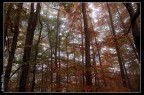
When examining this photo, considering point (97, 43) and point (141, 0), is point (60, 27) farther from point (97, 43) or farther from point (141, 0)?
point (141, 0)

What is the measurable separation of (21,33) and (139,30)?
26.2 ft

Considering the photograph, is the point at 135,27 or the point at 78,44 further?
the point at 78,44

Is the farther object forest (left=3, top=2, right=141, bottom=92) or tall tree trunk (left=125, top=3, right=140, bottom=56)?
forest (left=3, top=2, right=141, bottom=92)

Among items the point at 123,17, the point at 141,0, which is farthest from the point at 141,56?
the point at 123,17

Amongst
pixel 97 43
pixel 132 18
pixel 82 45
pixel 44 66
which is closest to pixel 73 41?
pixel 82 45

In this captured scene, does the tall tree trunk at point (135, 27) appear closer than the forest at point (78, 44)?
Yes

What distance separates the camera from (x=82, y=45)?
13.6m

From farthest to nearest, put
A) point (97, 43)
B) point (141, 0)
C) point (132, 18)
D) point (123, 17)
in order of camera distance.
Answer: point (97, 43), point (123, 17), point (132, 18), point (141, 0)

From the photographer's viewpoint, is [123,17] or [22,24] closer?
[22,24]

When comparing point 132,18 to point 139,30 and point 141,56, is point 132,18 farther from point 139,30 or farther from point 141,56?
point 141,56

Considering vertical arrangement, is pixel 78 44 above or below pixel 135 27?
above

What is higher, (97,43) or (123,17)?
(123,17)

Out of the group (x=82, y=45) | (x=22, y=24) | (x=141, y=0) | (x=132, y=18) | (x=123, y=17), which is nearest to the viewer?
(x=141, y=0)

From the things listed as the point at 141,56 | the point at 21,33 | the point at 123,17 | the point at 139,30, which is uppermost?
the point at 123,17
